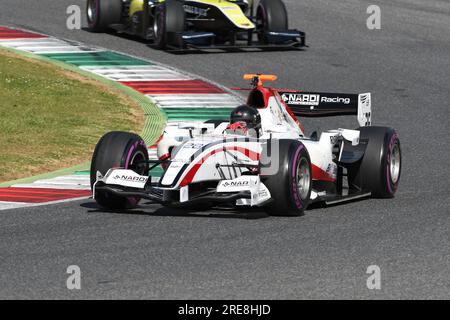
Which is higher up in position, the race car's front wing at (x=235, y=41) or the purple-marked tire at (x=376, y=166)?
the race car's front wing at (x=235, y=41)

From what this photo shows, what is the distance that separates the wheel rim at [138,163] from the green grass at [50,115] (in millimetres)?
2640

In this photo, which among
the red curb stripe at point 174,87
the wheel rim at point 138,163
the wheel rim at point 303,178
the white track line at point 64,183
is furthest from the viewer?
the red curb stripe at point 174,87

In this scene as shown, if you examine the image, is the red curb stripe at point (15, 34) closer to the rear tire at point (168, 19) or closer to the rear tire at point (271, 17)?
the rear tire at point (168, 19)

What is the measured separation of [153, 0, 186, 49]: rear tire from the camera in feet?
77.1

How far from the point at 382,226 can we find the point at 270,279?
264 centimetres

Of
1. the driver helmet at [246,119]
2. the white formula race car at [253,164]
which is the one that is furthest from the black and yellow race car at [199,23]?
the driver helmet at [246,119]

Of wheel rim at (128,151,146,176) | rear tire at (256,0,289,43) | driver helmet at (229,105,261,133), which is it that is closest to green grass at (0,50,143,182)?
wheel rim at (128,151,146,176)

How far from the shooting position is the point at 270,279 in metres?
9.52

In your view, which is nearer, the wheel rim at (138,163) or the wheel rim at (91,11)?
the wheel rim at (138,163)

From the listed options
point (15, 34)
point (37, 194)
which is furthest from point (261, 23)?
point (37, 194)

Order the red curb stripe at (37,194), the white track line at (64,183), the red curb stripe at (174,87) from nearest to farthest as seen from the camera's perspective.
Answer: the red curb stripe at (37,194), the white track line at (64,183), the red curb stripe at (174,87)

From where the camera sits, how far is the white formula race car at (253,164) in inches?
466
